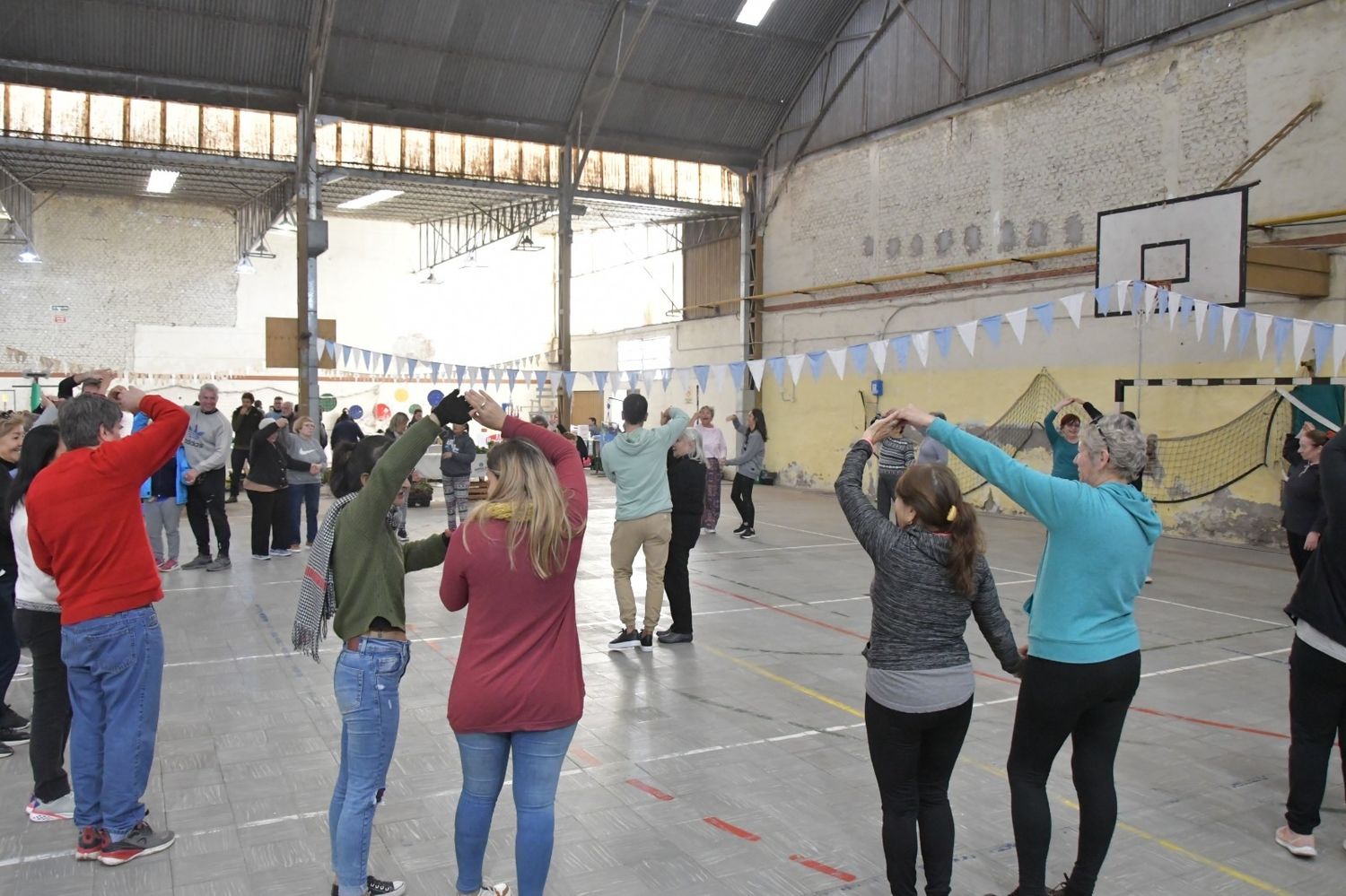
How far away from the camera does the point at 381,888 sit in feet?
10.5

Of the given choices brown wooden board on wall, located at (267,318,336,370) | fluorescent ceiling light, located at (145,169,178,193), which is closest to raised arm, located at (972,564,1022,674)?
brown wooden board on wall, located at (267,318,336,370)

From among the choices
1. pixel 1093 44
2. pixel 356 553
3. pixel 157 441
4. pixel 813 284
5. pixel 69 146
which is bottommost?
pixel 356 553

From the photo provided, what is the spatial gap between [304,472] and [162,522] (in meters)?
1.45

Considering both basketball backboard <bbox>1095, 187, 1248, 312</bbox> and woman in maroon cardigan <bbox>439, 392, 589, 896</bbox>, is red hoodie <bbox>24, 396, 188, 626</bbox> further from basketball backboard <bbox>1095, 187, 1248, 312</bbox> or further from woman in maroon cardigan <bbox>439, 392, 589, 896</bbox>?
basketball backboard <bbox>1095, 187, 1248, 312</bbox>

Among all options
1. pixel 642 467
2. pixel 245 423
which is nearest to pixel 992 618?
pixel 642 467

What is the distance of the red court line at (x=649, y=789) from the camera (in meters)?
4.11

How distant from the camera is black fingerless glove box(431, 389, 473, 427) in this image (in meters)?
2.75

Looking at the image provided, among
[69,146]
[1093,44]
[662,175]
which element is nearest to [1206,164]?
[1093,44]

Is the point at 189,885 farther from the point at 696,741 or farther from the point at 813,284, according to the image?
the point at 813,284

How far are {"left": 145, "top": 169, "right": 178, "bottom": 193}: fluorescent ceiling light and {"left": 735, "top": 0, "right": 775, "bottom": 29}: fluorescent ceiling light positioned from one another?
1095cm

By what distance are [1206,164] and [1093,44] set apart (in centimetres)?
281

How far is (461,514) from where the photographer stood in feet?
38.5

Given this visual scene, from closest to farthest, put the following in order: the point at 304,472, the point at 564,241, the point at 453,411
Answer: the point at 453,411 < the point at 304,472 < the point at 564,241

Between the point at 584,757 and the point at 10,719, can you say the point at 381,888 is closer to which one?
the point at 584,757
